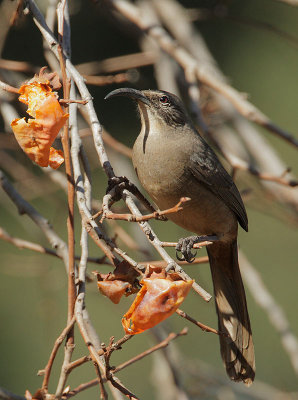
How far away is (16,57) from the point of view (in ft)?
28.7

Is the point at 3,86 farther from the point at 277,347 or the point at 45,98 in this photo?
the point at 277,347

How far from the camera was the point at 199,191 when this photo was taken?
146 inches

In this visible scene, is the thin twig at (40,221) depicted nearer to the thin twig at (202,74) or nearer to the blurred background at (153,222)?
the blurred background at (153,222)

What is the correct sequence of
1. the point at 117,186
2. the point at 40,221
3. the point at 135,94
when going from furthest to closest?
the point at 135,94 < the point at 40,221 < the point at 117,186

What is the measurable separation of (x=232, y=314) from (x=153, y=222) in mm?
4668

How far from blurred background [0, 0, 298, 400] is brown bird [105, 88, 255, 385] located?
0.82 ft

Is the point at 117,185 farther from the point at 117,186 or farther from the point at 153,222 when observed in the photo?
the point at 153,222

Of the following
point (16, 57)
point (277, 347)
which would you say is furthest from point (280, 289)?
point (16, 57)

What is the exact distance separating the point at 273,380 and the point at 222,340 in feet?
11.8

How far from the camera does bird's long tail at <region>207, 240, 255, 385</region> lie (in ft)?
10.9

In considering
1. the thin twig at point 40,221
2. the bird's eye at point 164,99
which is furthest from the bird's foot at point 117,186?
the bird's eye at point 164,99

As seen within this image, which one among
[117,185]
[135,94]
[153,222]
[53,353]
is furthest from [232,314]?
[153,222]

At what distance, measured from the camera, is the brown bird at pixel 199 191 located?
351cm

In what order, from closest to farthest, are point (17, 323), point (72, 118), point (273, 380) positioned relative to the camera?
1. point (72, 118)
2. point (273, 380)
3. point (17, 323)
